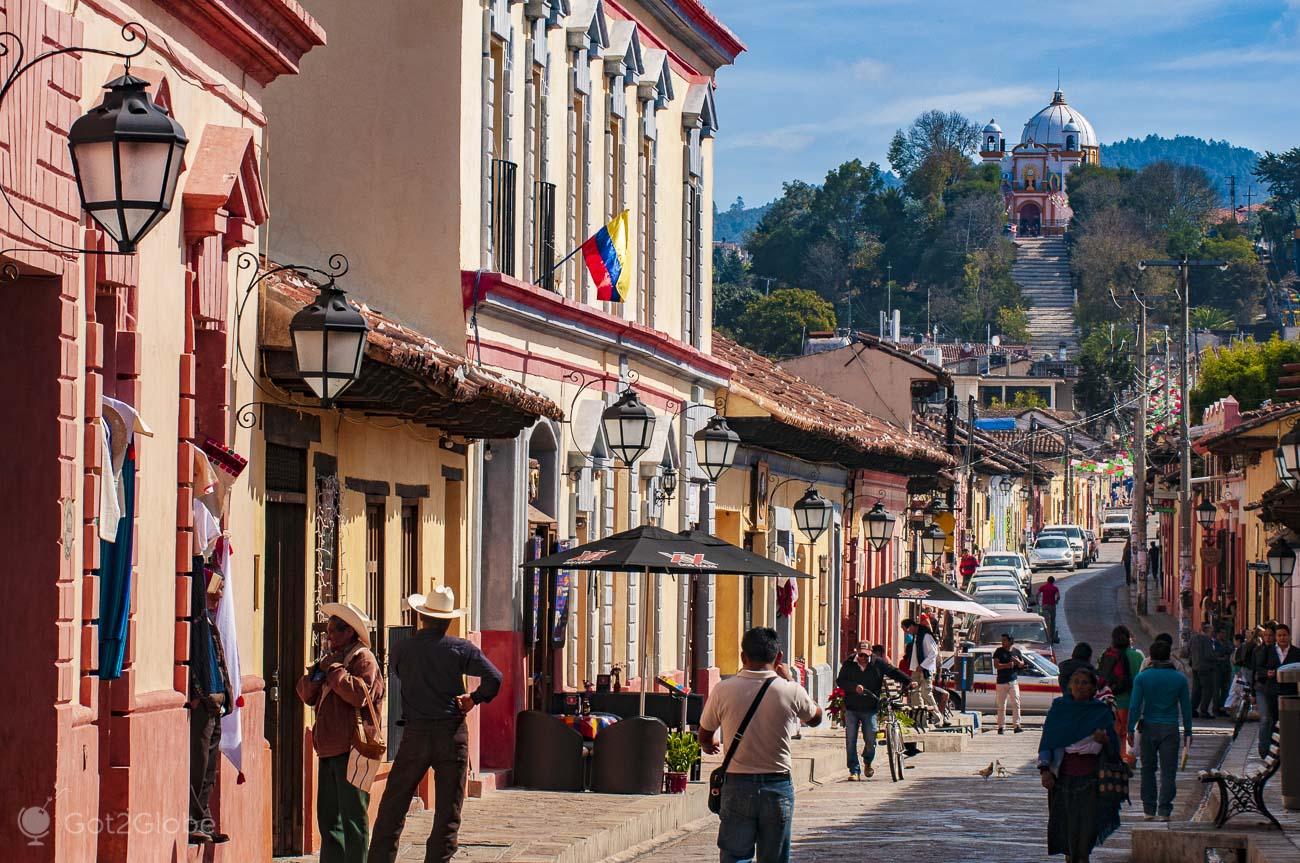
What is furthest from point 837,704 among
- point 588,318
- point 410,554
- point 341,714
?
point 341,714

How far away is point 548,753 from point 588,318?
14.5ft

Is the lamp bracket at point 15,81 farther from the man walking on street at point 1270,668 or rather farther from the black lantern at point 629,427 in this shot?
the man walking on street at point 1270,668

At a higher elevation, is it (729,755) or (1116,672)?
(729,755)

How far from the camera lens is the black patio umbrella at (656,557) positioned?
17859 mm

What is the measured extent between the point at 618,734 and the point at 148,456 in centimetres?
774

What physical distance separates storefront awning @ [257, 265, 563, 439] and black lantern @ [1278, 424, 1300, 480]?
915 centimetres

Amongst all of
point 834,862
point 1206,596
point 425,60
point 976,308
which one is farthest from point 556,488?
point 976,308

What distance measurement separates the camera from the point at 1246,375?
69062 mm

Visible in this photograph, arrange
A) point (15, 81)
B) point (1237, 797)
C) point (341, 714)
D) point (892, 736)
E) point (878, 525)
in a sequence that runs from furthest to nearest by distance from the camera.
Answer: point (878, 525)
point (892, 736)
point (1237, 797)
point (341, 714)
point (15, 81)

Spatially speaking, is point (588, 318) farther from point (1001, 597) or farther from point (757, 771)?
point (1001, 597)

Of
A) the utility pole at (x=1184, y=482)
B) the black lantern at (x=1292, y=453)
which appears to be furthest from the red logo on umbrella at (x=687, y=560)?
the utility pole at (x=1184, y=482)

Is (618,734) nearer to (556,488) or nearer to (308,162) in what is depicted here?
(556,488)

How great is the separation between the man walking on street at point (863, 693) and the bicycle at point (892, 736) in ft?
0.56

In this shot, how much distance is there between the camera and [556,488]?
20.8 meters
